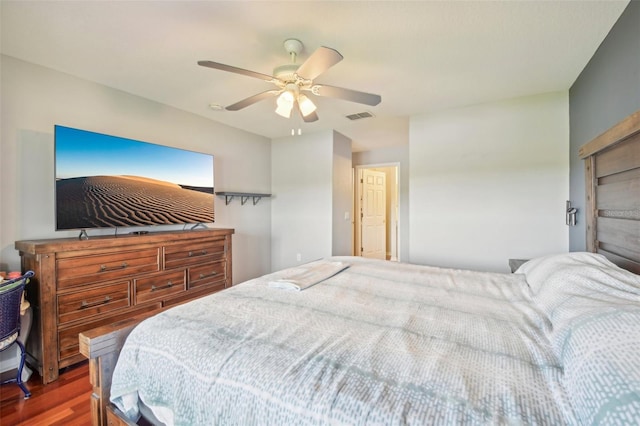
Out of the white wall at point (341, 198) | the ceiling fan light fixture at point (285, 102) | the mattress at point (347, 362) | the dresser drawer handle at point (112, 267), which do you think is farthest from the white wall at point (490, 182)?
the dresser drawer handle at point (112, 267)

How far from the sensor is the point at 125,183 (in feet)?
8.43

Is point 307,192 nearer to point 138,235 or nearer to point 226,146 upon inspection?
point 226,146

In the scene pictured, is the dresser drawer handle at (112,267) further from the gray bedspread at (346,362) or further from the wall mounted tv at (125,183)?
the gray bedspread at (346,362)

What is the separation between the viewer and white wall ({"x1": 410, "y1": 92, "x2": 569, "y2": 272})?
2758 mm

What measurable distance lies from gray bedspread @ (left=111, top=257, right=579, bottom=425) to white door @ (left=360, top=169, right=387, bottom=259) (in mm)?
4253

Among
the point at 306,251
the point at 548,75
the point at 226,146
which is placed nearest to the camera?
the point at 548,75

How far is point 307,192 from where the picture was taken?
4277 millimetres

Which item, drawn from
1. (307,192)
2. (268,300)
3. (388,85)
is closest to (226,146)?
(307,192)

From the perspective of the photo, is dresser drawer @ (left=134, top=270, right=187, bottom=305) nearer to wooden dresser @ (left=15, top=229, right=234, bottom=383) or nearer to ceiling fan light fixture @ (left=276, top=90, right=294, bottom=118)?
wooden dresser @ (left=15, top=229, right=234, bottom=383)

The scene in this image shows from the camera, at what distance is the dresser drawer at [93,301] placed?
199 cm

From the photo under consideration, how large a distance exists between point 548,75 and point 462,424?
3.00 m

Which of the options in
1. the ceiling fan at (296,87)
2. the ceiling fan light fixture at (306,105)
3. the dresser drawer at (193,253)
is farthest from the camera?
the dresser drawer at (193,253)

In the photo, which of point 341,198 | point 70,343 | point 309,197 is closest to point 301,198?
point 309,197

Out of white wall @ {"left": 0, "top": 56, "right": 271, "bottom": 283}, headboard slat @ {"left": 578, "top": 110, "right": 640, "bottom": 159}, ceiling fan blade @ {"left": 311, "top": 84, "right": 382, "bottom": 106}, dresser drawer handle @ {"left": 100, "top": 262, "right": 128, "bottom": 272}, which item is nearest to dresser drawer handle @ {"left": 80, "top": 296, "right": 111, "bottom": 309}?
dresser drawer handle @ {"left": 100, "top": 262, "right": 128, "bottom": 272}
